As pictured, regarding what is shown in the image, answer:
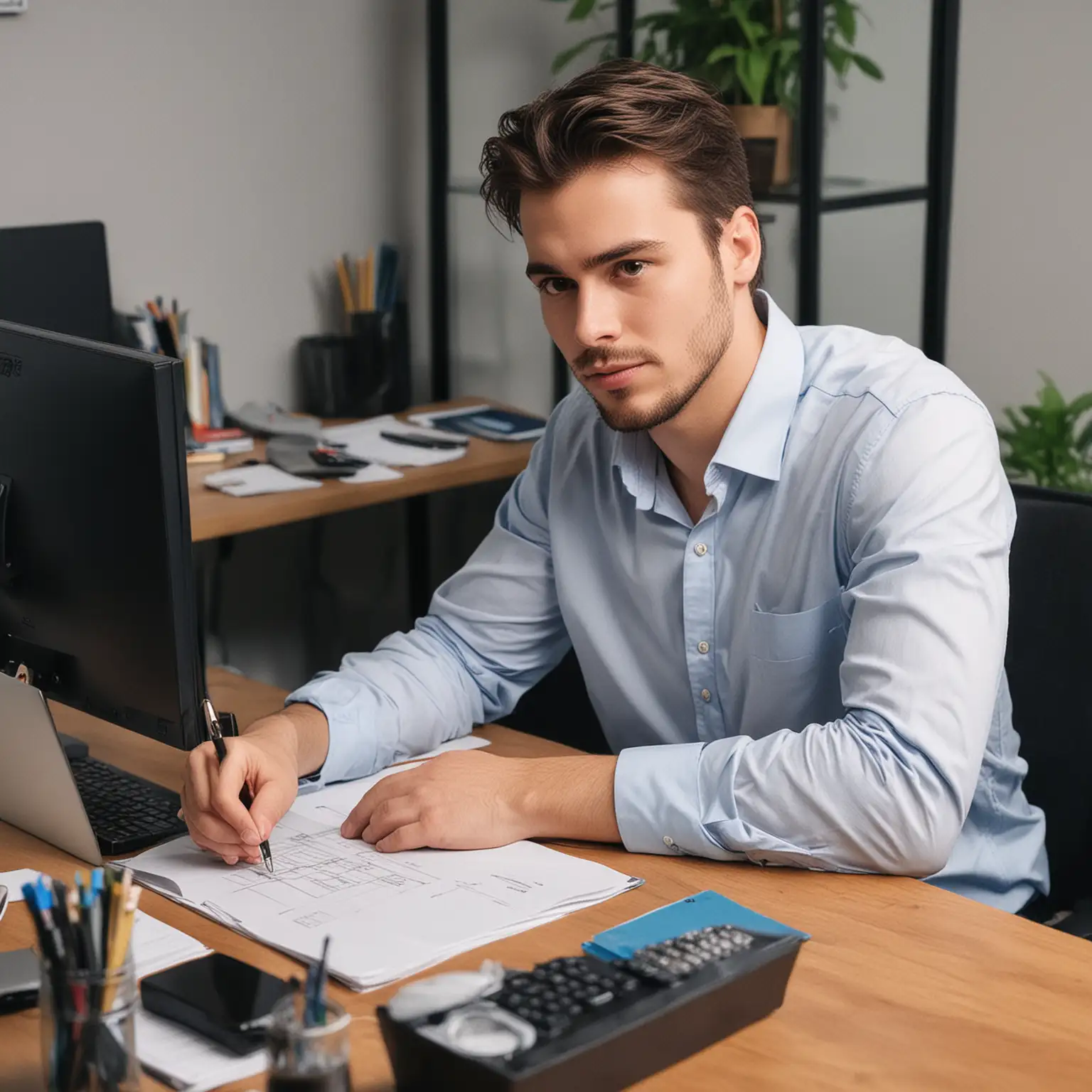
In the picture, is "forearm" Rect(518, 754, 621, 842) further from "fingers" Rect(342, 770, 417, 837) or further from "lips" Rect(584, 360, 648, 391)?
"lips" Rect(584, 360, 648, 391)

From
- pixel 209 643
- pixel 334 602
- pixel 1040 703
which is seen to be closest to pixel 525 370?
pixel 334 602

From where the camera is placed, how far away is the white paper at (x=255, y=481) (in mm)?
2441

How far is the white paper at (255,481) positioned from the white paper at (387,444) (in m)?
0.18

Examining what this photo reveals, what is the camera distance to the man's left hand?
120 centimetres

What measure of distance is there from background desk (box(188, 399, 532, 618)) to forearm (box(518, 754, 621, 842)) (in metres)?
0.98

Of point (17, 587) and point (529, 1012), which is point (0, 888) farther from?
point (529, 1012)

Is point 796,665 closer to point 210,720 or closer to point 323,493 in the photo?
point 210,720

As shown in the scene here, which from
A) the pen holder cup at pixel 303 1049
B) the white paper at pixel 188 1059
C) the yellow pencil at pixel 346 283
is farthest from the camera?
the yellow pencil at pixel 346 283

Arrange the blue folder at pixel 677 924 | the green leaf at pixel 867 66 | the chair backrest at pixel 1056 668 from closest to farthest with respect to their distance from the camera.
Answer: the blue folder at pixel 677 924, the chair backrest at pixel 1056 668, the green leaf at pixel 867 66

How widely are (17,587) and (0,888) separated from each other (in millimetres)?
298

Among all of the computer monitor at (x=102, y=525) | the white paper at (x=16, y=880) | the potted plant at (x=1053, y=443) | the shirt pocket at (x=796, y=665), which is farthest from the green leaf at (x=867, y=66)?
the white paper at (x=16, y=880)

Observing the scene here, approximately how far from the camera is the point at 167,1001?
0.95 m

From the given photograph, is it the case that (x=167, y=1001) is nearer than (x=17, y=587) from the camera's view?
Yes

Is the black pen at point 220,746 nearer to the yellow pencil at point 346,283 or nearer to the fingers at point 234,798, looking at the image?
the fingers at point 234,798
